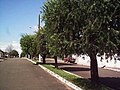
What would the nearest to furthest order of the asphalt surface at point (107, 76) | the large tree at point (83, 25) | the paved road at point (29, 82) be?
the large tree at point (83, 25)
the paved road at point (29, 82)
the asphalt surface at point (107, 76)

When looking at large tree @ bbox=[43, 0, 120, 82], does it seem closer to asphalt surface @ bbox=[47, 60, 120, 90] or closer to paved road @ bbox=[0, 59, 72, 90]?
paved road @ bbox=[0, 59, 72, 90]

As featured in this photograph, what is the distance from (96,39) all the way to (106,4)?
1.72 meters

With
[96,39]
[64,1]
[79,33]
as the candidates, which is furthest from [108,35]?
[64,1]

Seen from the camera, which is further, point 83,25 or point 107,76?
point 107,76

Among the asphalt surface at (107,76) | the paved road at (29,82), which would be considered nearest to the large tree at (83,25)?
the paved road at (29,82)

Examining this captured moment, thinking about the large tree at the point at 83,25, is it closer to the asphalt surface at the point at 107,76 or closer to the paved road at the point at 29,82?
the paved road at the point at 29,82

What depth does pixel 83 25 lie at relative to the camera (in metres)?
15.4

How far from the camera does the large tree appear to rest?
14.3m

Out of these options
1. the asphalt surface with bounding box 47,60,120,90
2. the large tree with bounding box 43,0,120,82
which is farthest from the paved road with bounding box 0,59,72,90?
the asphalt surface with bounding box 47,60,120,90

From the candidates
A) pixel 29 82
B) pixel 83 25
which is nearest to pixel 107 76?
pixel 29 82

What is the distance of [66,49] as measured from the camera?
53.7ft

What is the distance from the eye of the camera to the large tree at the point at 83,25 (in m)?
14.3

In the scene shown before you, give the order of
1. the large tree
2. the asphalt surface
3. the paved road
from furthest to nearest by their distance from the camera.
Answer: the asphalt surface → the paved road → the large tree

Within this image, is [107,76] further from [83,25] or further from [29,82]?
[83,25]
